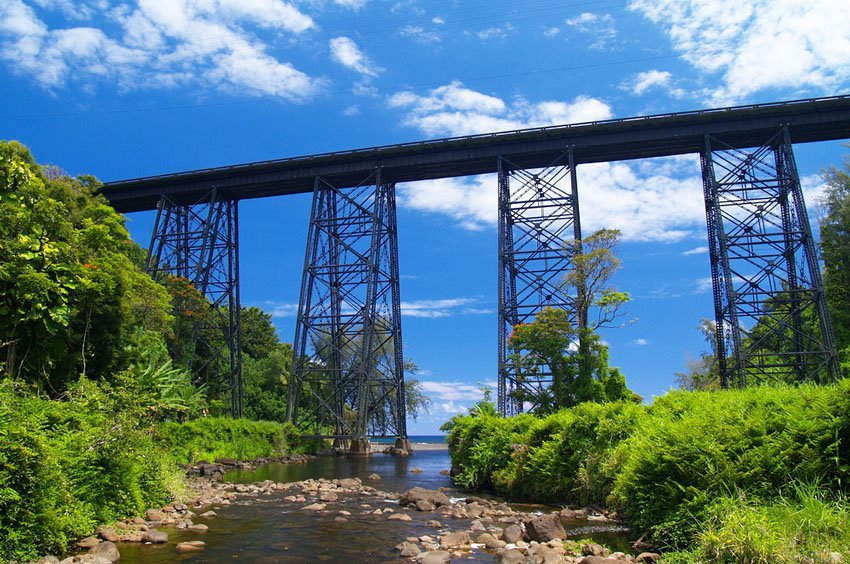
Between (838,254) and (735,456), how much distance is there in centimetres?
2618

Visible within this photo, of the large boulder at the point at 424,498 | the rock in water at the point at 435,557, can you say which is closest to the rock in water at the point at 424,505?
the large boulder at the point at 424,498

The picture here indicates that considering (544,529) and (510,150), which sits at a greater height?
(510,150)

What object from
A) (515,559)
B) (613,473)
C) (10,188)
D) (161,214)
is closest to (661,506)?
(515,559)

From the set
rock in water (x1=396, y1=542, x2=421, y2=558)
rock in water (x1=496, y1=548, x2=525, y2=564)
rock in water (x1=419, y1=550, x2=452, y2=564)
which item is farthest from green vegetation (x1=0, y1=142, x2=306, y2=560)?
rock in water (x1=496, y1=548, x2=525, y2=564)

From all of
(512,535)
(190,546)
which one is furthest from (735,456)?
(190,546)

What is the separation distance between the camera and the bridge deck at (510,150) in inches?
1073

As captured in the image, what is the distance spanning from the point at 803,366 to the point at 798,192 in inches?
301

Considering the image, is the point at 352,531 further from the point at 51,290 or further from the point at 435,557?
the point at 51,290

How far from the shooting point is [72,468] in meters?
8.96

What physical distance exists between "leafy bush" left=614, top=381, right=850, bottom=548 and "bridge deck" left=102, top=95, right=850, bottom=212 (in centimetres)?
2247

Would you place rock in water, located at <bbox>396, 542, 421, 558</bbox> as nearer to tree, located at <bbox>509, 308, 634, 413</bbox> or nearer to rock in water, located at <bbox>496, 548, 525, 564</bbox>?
rock in water, located at <bbox>496, 548, 525, 564</bbox>

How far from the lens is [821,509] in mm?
6223

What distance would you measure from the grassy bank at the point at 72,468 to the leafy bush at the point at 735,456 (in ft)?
26.2

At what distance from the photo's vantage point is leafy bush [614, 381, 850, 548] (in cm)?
707
